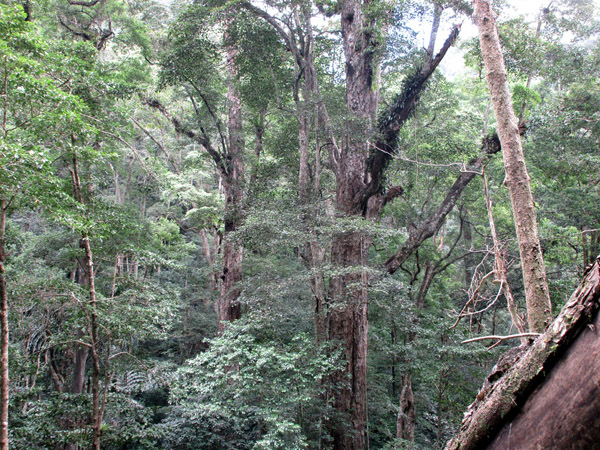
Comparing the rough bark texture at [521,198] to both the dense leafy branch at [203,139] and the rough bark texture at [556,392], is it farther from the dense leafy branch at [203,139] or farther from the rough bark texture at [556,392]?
the dense leafy branch at [203,139]

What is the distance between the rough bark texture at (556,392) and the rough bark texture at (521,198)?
0.84 m

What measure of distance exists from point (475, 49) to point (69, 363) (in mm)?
12327

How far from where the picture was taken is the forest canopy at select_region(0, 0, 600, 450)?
4477 millimetres

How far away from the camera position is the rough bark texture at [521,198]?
5.57 ft

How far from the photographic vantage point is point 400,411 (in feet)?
23.0

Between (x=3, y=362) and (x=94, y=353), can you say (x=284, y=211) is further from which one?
(x=3, y=362)

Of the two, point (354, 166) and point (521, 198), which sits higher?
point (354, 166)

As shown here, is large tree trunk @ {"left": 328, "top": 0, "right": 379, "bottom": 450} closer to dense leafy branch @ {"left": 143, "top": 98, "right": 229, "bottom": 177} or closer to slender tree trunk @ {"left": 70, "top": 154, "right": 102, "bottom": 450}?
dense leafy branch @ {"left": 143, "top": 98, "right": 229, "bottom": 177}

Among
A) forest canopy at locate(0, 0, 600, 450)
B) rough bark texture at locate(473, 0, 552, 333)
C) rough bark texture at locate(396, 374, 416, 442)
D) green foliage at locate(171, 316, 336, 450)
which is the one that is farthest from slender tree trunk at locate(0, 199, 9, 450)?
rough bark texture at locate(396, 374, 416, 442)

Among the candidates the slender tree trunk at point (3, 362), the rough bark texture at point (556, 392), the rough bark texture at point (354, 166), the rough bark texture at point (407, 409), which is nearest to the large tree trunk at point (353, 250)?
the rough bark texture at point (354, 166)

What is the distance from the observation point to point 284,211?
6230 millimetres

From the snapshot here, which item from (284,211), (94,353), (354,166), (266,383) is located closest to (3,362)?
(94,353)

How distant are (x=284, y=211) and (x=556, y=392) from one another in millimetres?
5511

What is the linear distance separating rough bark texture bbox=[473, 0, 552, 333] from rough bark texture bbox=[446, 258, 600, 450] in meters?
0.84
